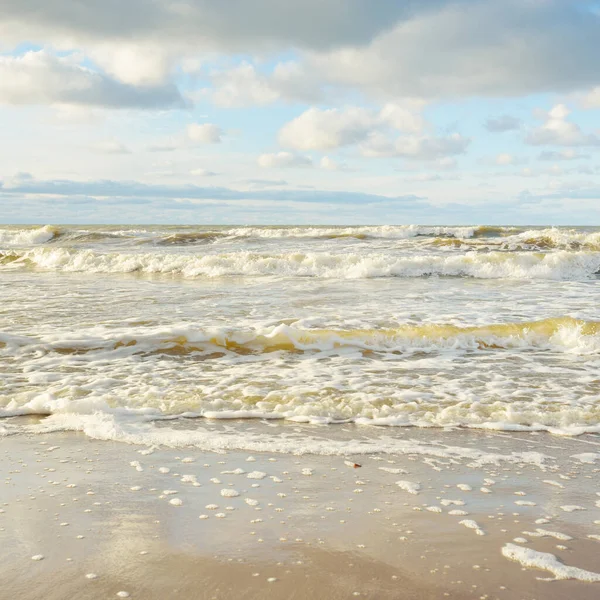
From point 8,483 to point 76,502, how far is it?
1.91ft

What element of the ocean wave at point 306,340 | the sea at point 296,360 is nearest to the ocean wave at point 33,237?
the sea at point 296,360

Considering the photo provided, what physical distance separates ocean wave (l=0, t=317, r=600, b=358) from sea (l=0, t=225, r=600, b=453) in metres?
0.03

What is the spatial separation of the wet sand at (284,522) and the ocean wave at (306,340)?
129 inches

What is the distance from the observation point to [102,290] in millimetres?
13641

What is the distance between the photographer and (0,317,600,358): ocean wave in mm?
7793

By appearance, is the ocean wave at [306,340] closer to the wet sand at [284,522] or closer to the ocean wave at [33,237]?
the wet sand at [284,522]

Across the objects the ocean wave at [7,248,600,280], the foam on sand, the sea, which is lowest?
the sea

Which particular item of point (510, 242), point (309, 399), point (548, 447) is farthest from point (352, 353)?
point (510, 242)

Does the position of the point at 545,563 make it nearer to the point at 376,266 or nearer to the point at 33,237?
the point at 376,266

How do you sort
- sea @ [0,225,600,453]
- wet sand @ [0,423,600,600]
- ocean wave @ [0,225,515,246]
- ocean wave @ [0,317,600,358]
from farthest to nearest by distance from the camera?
1. ocean wave @ [0,225,515,246]
2. ocean wave @ [0,317,600,358]
3. sea @ [0,225,600,453]
4. wet sand @ [0,423,600,600]

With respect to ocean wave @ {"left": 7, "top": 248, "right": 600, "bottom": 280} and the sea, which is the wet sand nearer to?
the sea

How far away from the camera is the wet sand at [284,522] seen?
2650mm

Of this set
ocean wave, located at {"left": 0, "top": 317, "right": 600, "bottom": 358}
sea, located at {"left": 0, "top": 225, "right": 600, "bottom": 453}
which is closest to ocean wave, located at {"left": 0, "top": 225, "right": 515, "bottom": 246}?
sea, located at {"left": 0, "top": 225, "right": 600, "bottom": 453}

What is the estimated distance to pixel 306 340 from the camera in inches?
316
